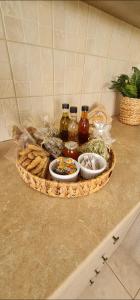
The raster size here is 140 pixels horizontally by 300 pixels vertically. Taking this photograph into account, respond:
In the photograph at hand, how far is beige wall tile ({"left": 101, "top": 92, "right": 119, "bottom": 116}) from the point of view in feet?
2.95

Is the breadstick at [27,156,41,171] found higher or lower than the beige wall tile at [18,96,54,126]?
lower

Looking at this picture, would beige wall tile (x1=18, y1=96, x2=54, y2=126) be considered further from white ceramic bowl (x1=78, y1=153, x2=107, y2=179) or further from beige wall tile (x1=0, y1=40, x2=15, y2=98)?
white ceramic bowl (x1=78, y1=153, x2=107, y2=179)

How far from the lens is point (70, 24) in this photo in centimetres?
56

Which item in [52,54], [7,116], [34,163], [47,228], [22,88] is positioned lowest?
[47,228]

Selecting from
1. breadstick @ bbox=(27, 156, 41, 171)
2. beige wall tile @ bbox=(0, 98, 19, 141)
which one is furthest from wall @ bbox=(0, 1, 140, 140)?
breadstick @ bbox=(27, 156, 41, 171)

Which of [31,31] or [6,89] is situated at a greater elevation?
[31,31]

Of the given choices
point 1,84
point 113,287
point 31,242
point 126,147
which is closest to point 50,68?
point 1,84

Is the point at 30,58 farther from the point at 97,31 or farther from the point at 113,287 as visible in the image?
the point at 113,287

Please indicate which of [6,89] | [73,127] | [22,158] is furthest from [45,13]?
[22,158]

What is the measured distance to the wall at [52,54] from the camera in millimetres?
476

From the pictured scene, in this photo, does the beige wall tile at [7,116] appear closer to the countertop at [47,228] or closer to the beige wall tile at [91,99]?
the countertop at [47,228]

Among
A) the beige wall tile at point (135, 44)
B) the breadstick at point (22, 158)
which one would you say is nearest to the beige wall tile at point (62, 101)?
the breadstick at point (22, 158)

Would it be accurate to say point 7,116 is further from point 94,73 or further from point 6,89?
point 94,73

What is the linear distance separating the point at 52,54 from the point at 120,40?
0.45 meters
